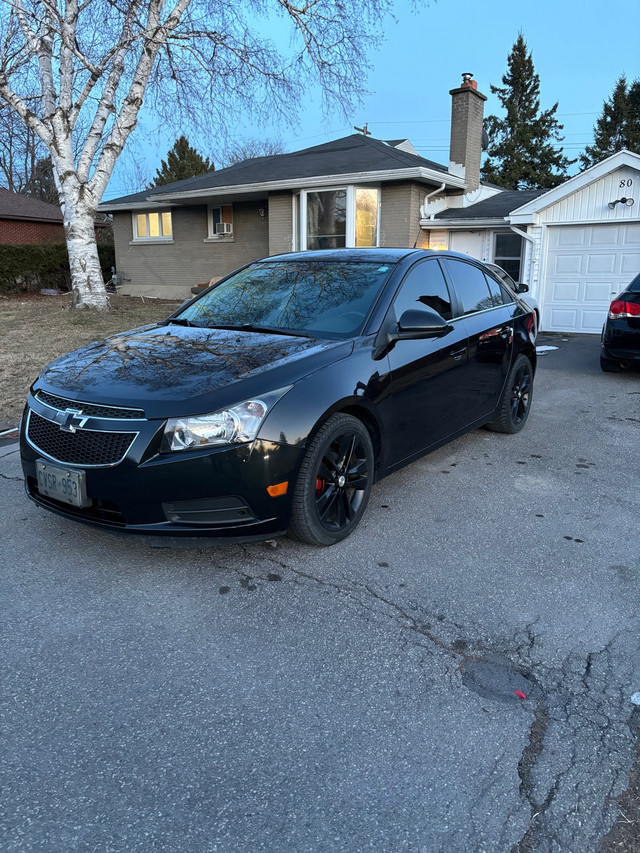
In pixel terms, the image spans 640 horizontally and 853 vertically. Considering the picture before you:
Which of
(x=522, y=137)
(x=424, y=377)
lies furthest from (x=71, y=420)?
(x=522, y=137)

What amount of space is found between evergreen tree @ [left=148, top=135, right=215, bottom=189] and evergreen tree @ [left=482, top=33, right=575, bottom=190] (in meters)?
17.3

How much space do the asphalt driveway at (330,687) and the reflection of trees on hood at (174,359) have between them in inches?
38.5

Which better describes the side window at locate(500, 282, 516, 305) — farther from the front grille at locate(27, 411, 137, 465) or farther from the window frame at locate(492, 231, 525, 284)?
the window frame at locate(492, 231, 525, 284)

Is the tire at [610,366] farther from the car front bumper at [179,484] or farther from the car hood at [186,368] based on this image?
the car front bumper at [179,484]

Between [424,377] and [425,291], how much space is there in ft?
2.37

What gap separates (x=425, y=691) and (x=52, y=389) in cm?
252

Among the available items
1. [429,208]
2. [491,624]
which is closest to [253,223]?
[429,208]

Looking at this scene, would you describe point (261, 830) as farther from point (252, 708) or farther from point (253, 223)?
point (253, 223)

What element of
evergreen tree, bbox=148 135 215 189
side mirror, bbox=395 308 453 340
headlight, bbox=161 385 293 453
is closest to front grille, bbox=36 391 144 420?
headlight, bbox=161 385 293 453

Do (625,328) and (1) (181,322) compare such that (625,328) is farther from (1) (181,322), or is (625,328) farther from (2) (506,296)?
(1) (181,322)

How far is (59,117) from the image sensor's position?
44.5 ft

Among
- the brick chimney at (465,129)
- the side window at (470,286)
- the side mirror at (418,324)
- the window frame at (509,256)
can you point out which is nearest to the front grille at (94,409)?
the side mirror at (418,324)

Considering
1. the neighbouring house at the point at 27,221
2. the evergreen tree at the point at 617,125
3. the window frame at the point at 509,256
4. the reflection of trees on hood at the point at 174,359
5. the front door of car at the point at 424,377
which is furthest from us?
the evergreen tree at the point at 617,125

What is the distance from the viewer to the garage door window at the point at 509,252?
50.6 ft
